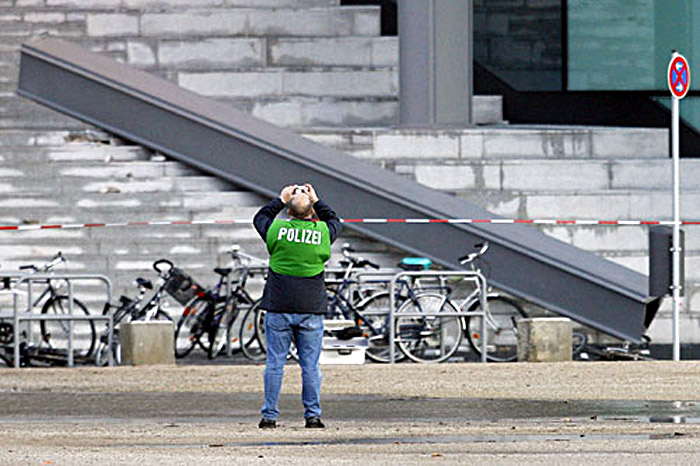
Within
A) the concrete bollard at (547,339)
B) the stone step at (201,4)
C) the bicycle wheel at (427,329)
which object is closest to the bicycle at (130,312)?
the bicycle wheel at (427,329)

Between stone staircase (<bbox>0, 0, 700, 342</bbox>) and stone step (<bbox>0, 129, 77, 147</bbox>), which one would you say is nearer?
stone staircase (<bbox>0, 0, 700, 342</bbox>)

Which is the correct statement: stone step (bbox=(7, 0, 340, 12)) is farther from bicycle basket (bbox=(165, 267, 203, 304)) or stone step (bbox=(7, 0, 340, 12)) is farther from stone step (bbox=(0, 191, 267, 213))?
bicycle basket (bbox=(165, 267, 203, 304))

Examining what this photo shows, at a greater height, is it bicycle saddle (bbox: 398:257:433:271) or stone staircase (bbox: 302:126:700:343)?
stone staircase (bbox: 302:126:700:343)

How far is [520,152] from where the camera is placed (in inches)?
878

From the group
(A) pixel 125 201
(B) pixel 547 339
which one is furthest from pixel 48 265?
(B) pixel 547 339

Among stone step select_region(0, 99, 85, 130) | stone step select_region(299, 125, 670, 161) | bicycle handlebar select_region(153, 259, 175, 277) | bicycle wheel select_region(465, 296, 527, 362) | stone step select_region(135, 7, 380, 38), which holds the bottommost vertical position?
bicycle wheel select_region(465, 296, 527, 362)

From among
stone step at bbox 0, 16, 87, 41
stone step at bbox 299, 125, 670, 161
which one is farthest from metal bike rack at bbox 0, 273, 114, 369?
stone step at bbox 0, 16, 87, 41

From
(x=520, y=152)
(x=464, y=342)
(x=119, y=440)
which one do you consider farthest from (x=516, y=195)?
(x=119, y=440)

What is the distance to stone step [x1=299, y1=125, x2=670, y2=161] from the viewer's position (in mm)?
22016

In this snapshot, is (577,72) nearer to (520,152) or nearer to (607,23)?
(607,23)

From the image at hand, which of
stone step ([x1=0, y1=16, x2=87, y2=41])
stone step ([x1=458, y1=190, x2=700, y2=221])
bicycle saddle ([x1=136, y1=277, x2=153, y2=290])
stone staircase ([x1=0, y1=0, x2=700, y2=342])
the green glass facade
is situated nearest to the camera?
bicycle saddle ([x1=136, y1=277, x2=153, y2=290])

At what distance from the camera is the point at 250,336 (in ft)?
61.5

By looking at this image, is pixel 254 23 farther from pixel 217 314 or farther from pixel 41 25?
Result: pixel 217 314

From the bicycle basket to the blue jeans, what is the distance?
22.1 ft
